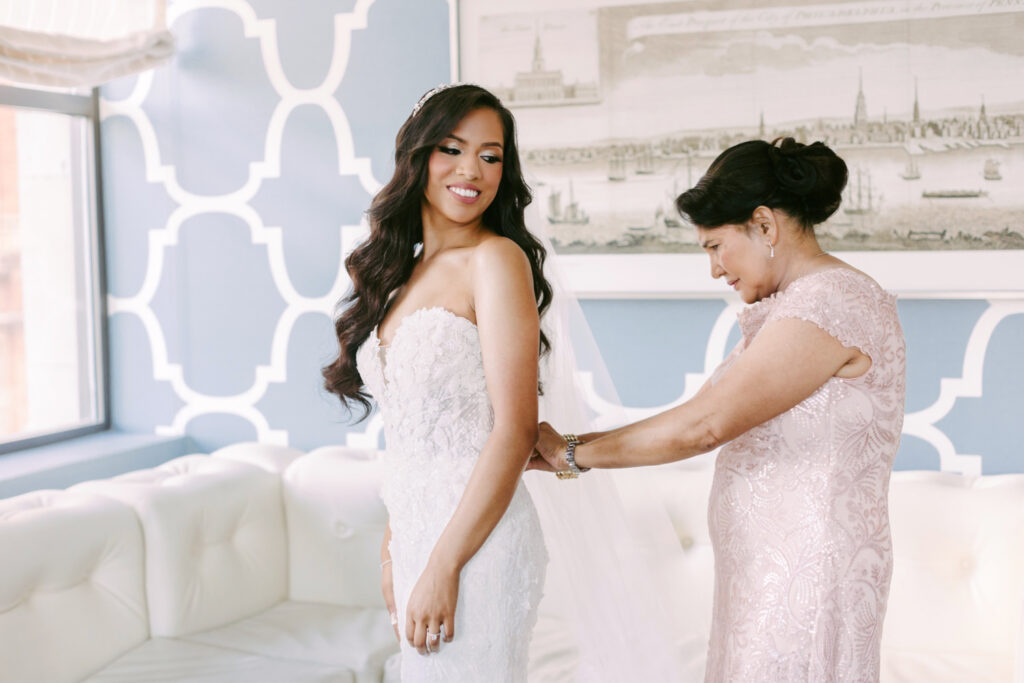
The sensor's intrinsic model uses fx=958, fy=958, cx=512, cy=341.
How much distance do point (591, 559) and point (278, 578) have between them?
1362 mm

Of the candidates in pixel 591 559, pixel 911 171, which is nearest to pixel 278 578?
pixel 591 559

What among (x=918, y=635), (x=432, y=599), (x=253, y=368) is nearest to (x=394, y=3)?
(x=253, y=368)

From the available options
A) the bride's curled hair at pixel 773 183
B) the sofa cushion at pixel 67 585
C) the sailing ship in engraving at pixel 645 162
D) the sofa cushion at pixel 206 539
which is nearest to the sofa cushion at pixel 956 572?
the sailing ship in engraving at pixel 645 162

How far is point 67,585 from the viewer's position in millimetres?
2385

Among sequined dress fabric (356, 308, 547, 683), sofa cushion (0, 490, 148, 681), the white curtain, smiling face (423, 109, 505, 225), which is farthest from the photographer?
the white curtain

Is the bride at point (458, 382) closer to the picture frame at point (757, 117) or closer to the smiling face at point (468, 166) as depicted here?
the smiling face at point (468, 166)

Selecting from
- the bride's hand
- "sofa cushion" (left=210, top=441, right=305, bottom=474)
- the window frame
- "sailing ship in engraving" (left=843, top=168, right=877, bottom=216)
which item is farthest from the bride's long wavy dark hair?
the window frame

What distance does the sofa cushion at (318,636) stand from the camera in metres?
2.56

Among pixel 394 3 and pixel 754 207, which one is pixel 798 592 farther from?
pixel 394 3

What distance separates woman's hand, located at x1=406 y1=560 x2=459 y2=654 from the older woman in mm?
413

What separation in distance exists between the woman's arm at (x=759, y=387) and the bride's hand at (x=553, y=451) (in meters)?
0.20

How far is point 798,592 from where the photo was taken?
1489 mm

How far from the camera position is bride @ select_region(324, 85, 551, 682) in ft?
5.00

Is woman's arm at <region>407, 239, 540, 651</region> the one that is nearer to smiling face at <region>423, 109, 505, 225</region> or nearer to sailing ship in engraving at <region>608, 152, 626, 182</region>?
smiling face at <region>423, 109, 505, 225</region>
